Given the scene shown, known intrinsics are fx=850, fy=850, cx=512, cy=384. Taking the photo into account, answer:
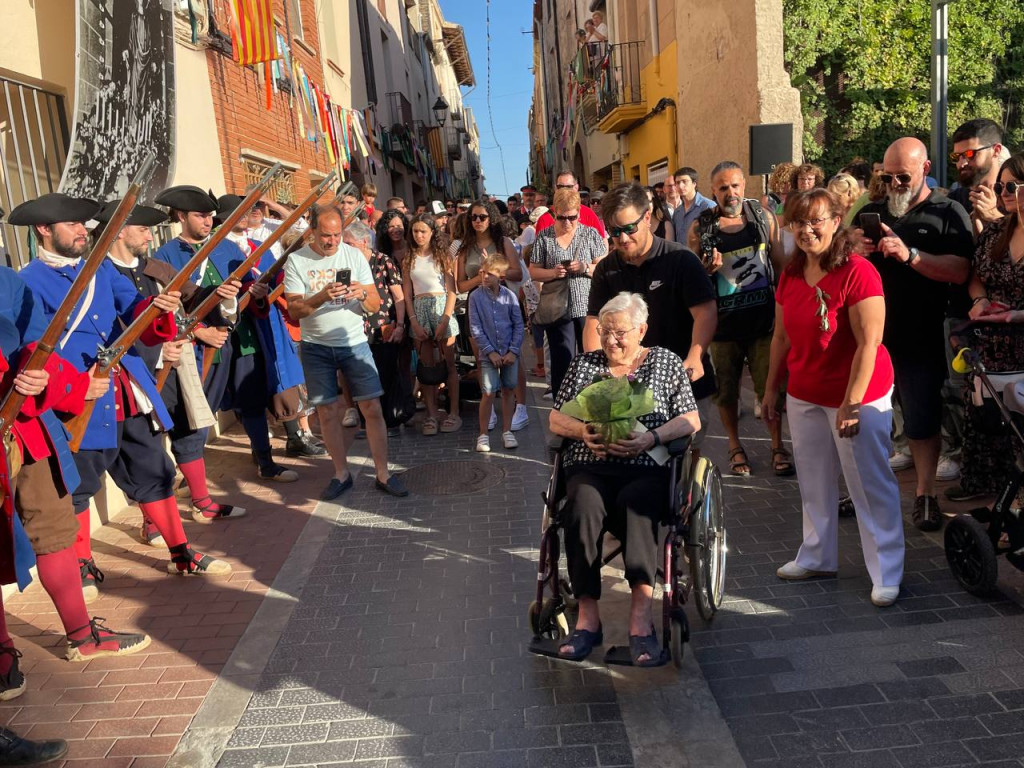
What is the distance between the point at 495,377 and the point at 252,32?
5233 mm

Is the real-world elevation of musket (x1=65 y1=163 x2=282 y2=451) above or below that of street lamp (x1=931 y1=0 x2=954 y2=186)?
below

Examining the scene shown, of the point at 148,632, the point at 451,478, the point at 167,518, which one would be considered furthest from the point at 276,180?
the point at 148,632

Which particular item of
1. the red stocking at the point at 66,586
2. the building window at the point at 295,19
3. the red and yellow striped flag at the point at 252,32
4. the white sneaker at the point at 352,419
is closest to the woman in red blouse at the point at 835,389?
the red stocking at the point at 66,586

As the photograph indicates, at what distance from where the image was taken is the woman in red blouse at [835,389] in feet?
12.4

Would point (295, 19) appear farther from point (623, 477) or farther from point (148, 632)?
point (623, 477)

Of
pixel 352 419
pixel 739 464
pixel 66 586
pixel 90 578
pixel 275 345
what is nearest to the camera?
pixel 66 586

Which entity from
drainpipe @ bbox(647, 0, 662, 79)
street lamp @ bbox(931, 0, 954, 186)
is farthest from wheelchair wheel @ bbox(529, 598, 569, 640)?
drainpipe @ bbox(647, 0, 662, 79)

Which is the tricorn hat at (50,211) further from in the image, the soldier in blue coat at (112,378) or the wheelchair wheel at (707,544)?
the wheelchair wheel at (707,544)

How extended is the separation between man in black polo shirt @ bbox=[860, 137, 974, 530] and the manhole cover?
2863mm

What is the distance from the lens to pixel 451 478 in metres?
6.46

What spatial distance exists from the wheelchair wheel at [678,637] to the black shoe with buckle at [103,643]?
2464mm

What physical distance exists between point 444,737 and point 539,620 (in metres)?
0.61

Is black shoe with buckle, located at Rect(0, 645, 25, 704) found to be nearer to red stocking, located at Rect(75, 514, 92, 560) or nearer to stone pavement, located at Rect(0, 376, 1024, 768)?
stone pavement, located at Rect(0, 376, 1024, 768)

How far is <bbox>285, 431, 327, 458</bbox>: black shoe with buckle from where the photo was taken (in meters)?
7.26
